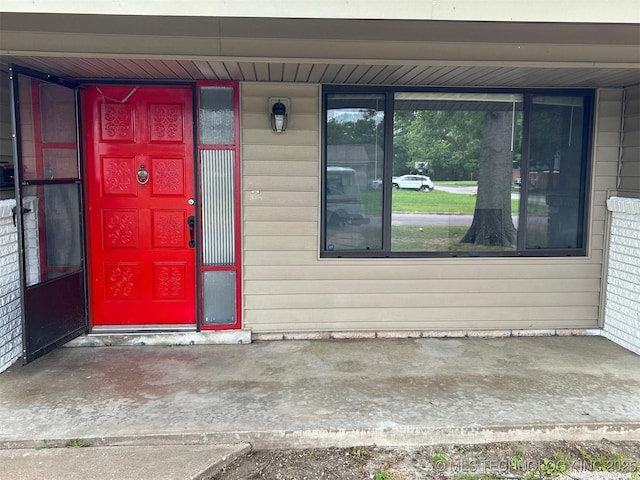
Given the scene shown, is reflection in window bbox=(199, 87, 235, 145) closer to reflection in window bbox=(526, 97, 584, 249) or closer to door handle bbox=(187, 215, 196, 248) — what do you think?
door handle bbox=(187, 215, 196, 248)

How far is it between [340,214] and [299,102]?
1.00 meters

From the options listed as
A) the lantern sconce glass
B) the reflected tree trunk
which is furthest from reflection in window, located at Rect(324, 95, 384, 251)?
the reflected tree trunk

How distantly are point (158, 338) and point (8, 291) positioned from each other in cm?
115

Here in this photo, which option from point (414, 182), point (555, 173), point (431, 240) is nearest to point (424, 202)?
point (414, 182)

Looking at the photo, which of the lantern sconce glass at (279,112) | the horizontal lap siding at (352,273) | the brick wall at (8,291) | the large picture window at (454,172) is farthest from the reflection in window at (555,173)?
the brick wall at (8,291)

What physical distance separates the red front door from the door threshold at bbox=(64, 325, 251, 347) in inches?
4.3

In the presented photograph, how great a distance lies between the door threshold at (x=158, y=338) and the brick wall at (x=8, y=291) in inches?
17.6

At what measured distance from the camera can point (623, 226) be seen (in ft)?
13.7

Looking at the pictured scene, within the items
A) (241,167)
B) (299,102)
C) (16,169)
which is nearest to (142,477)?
(16,169)

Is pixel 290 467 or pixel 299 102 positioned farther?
pixel 299 102

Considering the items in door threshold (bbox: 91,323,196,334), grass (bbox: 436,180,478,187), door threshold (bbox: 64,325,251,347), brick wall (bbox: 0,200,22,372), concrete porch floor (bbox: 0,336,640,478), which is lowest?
concrete porch floor (bbox: 0,336,640,478)

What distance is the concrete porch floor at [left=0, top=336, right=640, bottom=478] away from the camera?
2.80 m

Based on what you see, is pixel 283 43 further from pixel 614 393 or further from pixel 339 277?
pixel 614 393

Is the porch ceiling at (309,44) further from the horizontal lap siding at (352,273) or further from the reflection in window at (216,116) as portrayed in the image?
the horizontal lap siding at (352,273)
